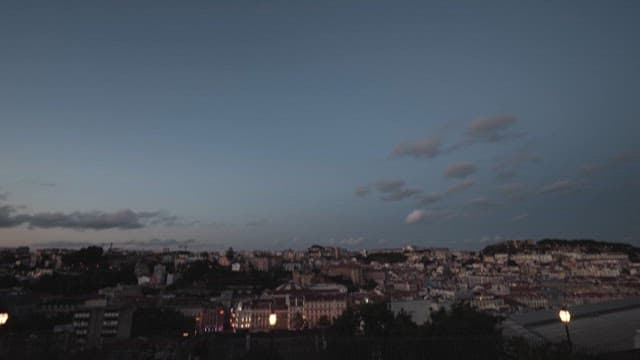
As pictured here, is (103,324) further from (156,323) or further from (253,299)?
(253,299)

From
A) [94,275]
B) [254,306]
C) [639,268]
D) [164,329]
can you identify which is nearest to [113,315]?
[164,329]

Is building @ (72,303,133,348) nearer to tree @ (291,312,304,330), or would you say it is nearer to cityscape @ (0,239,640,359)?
cityscape @ (0,239,640,359)

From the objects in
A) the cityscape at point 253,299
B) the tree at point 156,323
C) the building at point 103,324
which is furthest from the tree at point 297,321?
the building at point 103,324

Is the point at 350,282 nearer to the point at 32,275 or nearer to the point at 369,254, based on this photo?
the point at 32,275

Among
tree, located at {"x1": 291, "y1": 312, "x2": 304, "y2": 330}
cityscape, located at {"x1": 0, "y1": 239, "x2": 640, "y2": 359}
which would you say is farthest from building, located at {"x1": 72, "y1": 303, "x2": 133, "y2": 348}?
tree, located at {"x1": 291, "y1": 312, "x2": 304, "y2": 330}

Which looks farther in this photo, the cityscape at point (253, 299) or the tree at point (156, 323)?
the tree at point (156, 323)

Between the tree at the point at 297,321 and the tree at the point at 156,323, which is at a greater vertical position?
the tree at the point at 156,323

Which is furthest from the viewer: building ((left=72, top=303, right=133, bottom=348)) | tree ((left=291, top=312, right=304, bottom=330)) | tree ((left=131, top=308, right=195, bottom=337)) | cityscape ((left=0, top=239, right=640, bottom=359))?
tree ((left=291, top=312, right=304, bottom=330))

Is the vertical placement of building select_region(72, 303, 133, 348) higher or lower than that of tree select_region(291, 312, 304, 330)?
higher

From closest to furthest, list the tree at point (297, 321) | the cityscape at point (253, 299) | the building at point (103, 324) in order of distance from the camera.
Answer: the cityscape at point (253, 299)
the building at point (103, 324)
the tree at point (297, 321)

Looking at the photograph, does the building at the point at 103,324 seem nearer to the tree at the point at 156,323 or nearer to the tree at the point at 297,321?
the tree at the point at 156,323

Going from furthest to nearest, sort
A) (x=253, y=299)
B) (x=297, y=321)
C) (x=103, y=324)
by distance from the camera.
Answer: (x=253, y=299)
(x=297, y=321)
(x=103, y=324)

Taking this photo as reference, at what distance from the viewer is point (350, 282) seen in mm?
94750

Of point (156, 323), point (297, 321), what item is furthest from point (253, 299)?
point (156, 323)
